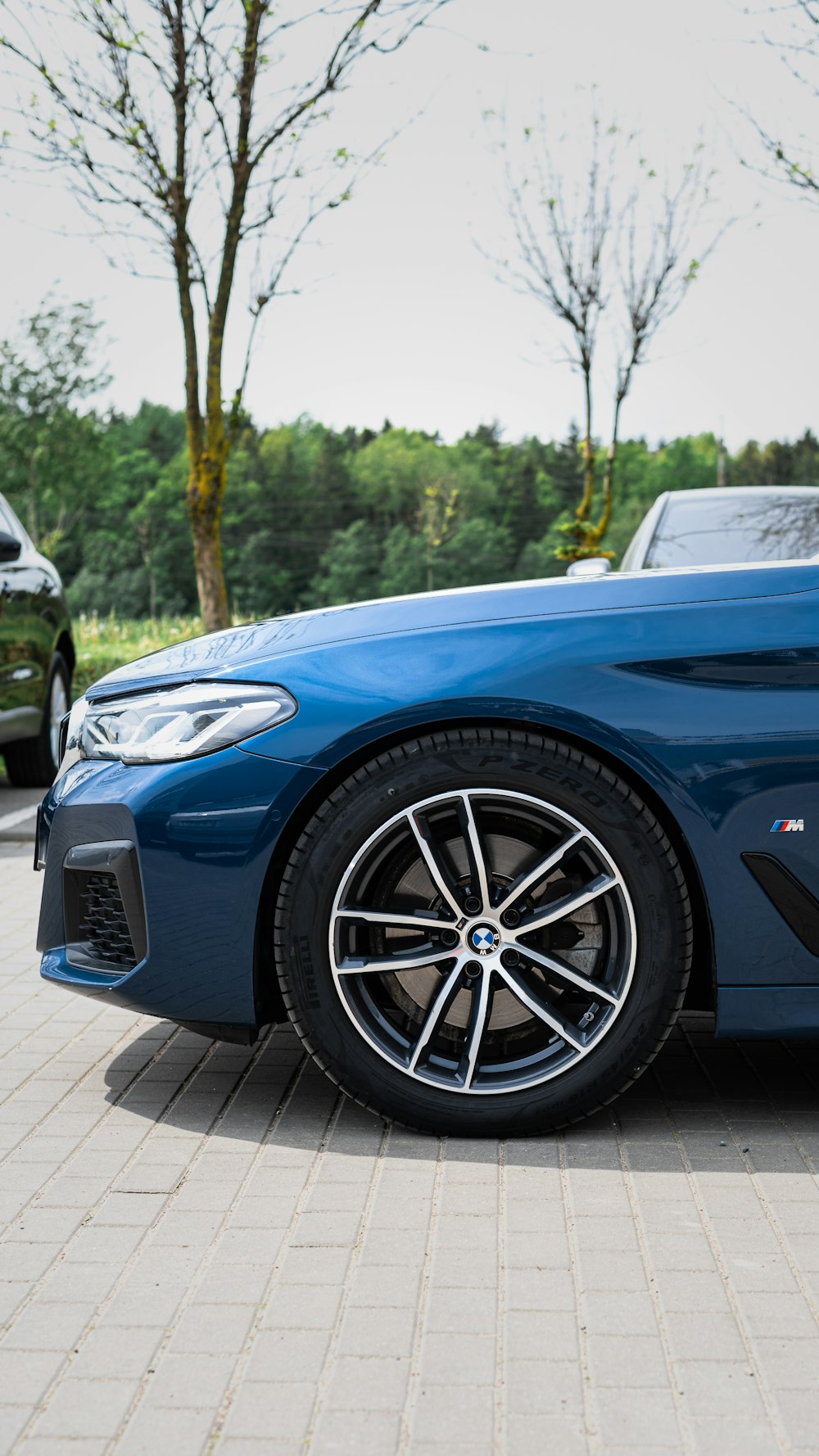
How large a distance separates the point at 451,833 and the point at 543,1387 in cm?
127

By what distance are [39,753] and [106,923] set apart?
6.21 meters

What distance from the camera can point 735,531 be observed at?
227 inches

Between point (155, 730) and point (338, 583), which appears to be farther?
point (338, 583)

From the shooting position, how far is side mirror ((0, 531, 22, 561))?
7.17 meters

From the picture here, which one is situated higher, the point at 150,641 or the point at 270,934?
the point at 270,934

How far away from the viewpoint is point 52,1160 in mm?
3115

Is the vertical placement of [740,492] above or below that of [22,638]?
above

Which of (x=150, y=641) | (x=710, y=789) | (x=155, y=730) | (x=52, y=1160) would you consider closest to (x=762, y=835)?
(x=710, y=789)

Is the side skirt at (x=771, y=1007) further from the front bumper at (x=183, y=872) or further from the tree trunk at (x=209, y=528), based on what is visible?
the tree trunk at (x=209, y=528)

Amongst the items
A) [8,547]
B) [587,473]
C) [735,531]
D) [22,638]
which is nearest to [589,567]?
[735,531]

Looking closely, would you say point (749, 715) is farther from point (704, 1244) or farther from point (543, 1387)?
point (543, 1387)

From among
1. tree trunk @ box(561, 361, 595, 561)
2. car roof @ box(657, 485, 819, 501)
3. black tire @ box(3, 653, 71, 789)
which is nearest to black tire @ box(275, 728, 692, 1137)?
car roof @ box(657, 485, 819, 501)

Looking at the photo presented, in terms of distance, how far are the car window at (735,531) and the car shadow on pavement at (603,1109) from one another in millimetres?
2079

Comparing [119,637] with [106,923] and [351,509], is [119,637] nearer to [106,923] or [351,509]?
[106,923]
